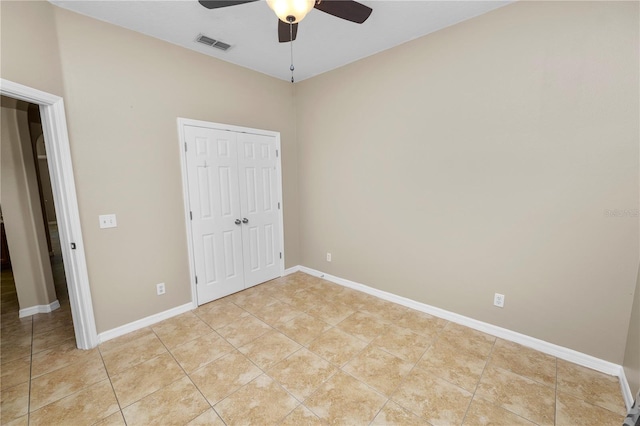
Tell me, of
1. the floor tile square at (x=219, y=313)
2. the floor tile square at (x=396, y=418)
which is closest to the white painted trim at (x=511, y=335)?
the floor tile square at (x=396, y=418)

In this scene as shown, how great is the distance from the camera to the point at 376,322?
265 centimetres

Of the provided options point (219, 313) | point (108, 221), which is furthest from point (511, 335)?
point (108, 221)

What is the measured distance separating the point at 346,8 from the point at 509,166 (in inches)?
71.0

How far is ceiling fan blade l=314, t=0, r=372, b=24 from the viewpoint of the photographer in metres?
1.61

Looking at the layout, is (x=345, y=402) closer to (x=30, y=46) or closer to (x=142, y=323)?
(x=142, y=323)

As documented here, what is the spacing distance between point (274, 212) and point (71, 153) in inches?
85.7

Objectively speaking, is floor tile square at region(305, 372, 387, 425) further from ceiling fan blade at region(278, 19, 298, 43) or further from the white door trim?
ceiling fan blade at region(278, 19, 298, 43)

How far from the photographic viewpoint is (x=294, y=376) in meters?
1.93

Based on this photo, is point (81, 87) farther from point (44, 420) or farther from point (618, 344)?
point (618, 344)

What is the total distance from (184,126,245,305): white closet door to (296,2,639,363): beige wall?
1508mm

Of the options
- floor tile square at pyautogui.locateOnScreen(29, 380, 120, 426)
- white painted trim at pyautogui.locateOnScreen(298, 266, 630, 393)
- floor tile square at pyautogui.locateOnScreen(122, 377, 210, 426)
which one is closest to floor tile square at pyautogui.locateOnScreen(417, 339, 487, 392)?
white painted trim at pyautogui.locateOnScreen(298, 266, 630, 393)

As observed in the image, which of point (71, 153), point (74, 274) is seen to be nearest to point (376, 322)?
point (74, 274)

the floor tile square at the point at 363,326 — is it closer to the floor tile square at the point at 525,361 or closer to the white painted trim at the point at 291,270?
the floor tile square at the point at 525,361

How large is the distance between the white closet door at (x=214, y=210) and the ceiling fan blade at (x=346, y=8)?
187cm
